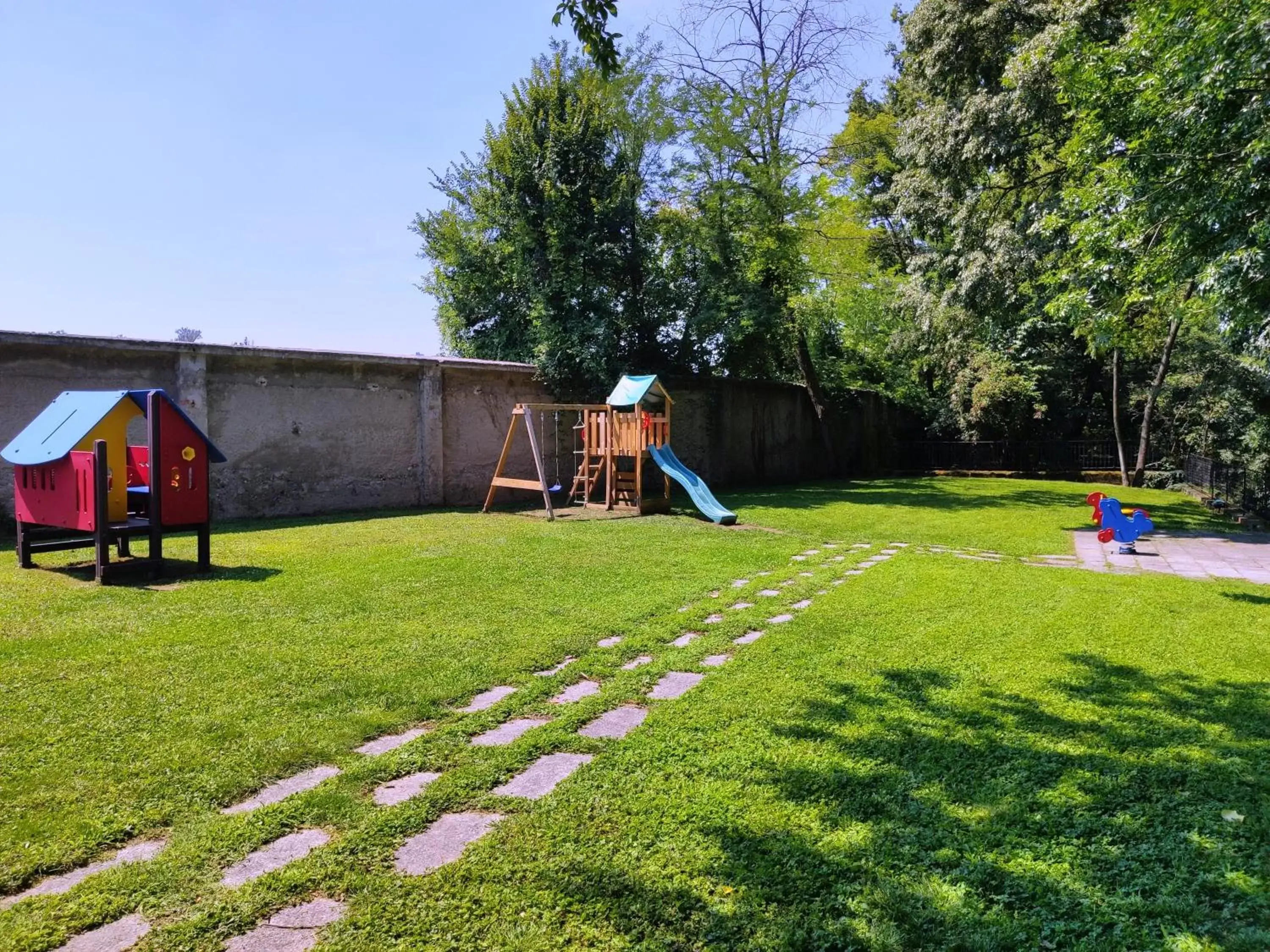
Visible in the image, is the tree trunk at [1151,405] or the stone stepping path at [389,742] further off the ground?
the tree trunk at [1151,405]

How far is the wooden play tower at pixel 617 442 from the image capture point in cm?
1222

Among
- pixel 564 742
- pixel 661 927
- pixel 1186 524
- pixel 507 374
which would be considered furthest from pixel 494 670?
pixel 1186 524

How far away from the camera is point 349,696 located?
3744 mm

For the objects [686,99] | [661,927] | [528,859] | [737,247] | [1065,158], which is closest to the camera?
[661,927]

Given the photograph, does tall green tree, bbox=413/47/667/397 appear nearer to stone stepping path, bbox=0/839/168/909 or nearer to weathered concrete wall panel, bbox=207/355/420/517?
weathered concrete wall panel, bbox=207/355/420/517

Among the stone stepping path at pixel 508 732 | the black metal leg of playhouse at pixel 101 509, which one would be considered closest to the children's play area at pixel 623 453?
the black metal leg of playhouse at pixel 101 509

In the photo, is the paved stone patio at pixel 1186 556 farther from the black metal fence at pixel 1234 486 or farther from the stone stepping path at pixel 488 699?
the stone stepping path at pixel 488 699

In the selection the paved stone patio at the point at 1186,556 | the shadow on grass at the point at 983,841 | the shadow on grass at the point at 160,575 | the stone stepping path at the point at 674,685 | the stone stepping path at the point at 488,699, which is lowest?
the shadow on grass at the point at 983,841

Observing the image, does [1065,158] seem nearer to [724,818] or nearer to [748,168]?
[748,168]

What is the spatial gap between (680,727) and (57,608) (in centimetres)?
460

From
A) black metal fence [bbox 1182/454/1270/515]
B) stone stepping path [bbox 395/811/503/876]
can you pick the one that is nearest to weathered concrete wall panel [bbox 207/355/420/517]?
stone stepping path [bbox 395/811/503/876]

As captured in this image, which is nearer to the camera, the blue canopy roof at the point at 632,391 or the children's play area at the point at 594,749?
the children's play area at the point at 594,749

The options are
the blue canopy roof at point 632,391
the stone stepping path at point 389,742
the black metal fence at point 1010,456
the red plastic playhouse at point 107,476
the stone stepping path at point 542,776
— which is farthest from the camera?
the black metal fence at point 1010,456

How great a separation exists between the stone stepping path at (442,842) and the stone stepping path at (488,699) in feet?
3.28
